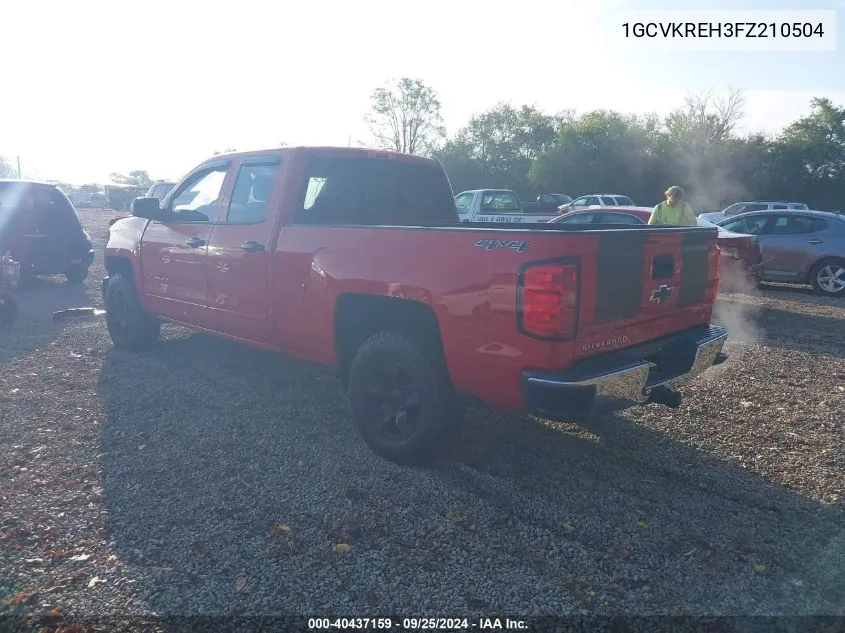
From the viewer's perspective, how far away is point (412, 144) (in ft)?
206

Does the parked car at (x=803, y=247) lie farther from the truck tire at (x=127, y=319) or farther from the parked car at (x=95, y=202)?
the parked car at (x=95, y=202)

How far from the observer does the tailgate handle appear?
3.70 m

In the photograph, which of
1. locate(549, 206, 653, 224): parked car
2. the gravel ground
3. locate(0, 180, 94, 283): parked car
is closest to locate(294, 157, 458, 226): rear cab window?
the gravel ground

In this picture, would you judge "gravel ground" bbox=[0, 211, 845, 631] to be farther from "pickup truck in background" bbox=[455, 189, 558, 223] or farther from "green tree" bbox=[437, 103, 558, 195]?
"green tree" bbox=[437, 103, 558, 195]

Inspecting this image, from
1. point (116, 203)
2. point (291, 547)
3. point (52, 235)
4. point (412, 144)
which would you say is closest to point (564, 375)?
point (291, 547)

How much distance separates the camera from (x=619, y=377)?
128 inches

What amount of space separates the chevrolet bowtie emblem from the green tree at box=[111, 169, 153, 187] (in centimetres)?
7568

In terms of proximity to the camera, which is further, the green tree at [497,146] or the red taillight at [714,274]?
the green tree at [497,146]

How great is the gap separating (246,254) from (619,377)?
2947 millimetres

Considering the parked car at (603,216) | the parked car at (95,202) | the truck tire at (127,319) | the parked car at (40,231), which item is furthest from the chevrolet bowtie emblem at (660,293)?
the parked car at (95,202)

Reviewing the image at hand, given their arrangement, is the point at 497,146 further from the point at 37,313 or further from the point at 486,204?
the point at 37,313

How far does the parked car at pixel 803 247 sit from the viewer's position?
36.8 feet

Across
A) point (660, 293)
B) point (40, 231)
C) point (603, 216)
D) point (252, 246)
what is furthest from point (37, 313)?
point (603, 216)

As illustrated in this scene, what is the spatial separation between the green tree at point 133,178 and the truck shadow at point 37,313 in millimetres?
65727
